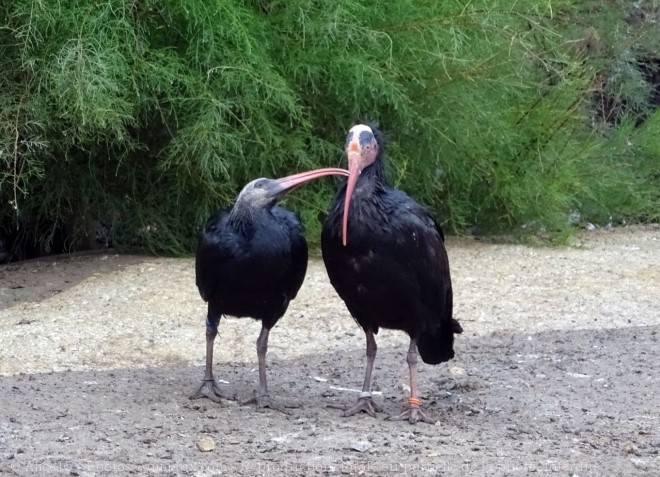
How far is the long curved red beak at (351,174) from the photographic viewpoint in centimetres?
522

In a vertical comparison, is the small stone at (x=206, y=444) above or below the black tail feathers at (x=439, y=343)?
below

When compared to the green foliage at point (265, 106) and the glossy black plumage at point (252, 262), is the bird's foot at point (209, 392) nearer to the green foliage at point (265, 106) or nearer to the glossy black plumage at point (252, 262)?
the glossy black plumage at point (252, 262)

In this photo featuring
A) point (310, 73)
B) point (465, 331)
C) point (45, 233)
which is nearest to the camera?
point (465, 331)

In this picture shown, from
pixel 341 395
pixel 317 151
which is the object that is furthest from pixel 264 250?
pixel 317 151

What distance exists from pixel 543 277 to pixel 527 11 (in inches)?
92.3

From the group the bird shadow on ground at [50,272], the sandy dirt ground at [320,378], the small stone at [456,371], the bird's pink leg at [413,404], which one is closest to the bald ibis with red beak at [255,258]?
the sandy dirt ground at [320,378]

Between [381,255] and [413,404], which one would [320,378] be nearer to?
[413,404]

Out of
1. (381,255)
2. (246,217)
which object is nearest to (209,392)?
(246,217)

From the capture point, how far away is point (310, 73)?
8523mm

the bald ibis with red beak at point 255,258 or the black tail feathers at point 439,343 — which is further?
the black tail feathers at point 439,343

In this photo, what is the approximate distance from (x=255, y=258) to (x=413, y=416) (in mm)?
1070

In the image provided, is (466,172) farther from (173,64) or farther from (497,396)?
(497,396)

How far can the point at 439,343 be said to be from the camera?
18.7ft

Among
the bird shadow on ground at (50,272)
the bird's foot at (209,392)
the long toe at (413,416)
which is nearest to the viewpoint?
the long toe at (413,416)
